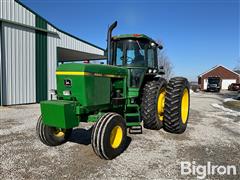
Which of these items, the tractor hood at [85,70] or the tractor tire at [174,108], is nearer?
the tractor hood at [85,70]

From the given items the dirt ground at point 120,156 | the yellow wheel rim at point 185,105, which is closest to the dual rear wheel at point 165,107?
the dirt ground at point 120,156

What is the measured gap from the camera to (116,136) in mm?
4246

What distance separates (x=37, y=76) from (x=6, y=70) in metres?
1.88

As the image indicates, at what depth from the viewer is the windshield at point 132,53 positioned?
5789 mm

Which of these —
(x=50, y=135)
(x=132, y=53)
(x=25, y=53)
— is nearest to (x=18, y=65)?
(x=25, y=53)

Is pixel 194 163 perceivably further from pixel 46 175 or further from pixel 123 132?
pixel 46 175

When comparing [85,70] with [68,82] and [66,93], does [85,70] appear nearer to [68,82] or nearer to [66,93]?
[68,82]

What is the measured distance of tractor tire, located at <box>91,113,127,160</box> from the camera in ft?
12.4

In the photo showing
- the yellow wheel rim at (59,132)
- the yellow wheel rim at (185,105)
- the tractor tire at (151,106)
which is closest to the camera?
the yellow wheel rim at (59,132)

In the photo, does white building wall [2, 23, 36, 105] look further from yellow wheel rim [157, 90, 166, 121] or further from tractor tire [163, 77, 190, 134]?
tractor tire [163, 77, 190, 134]

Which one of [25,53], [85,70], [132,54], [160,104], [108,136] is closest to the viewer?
[108,136]

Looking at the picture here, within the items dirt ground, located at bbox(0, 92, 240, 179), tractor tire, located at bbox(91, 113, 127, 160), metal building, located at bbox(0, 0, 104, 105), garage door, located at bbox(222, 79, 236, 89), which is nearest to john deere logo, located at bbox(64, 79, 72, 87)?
tractor tire, located at bbox(91, 113, 127, 160)

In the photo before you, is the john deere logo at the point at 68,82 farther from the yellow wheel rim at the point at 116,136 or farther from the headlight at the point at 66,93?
the yellow wheel rim at the point at 116,136

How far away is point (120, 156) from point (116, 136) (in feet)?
1.25
